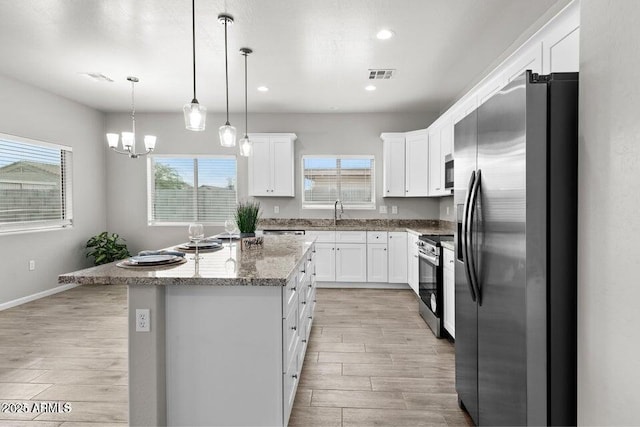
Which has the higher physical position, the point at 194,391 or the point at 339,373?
the point at 194,391

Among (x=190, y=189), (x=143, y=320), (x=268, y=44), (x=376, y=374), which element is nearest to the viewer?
(x=143, y=320)

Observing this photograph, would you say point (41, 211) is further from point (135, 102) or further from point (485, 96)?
point (485, 96)

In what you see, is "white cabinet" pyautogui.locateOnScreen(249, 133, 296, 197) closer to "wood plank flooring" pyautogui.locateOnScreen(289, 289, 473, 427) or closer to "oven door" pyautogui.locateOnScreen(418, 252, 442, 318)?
"wood plank flooring" pyautogui.locateOnScreen(289, 289, 473, 427)

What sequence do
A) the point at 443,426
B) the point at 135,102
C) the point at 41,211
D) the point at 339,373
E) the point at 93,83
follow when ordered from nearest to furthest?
the point at 443,426
the point at 339,373
the point at 93,83
the point at 41,211
the point at 135,102

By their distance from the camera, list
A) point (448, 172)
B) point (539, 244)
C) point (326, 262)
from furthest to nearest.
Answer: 1. point (326, 262)
2. point (448, 172)
3. point (539, 244)

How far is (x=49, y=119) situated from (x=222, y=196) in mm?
2625

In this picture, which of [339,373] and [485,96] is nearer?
[339,373]

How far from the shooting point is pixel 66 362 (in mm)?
2816

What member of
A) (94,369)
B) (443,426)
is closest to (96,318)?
(94,369)

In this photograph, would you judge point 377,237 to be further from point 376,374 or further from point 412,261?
point 376,374

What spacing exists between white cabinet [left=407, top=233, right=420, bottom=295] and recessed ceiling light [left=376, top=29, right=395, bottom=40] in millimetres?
2367

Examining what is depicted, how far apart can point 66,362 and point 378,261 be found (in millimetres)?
3855

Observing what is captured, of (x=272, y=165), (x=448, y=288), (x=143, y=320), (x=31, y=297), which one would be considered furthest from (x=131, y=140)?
(x=448, y=288)

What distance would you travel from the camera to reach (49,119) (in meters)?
4.91
